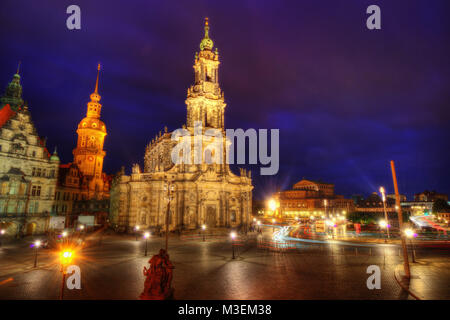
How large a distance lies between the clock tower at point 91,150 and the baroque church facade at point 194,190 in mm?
16109

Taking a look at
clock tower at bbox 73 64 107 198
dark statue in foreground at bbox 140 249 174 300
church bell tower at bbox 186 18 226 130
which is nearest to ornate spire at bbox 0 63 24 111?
clock tower at bbox 73 64 107 198

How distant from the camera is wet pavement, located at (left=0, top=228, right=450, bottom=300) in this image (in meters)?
12.2

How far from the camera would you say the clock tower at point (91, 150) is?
68.7 meters

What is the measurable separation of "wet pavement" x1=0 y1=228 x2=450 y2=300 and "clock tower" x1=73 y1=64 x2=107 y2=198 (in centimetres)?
4871

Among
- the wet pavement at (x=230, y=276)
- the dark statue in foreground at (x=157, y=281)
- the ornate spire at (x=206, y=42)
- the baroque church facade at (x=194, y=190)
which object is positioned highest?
the ornate spire at (x=206, y=42)

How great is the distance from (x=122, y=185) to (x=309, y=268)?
41998 mm

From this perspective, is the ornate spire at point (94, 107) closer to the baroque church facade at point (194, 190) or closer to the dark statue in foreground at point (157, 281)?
the baroque church facade at point (194, 190)

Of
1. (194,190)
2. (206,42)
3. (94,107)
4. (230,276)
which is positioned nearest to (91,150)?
(94,107)

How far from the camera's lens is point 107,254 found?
78.9 ft

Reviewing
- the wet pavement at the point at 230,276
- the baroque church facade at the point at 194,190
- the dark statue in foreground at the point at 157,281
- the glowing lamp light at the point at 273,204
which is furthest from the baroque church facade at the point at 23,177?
the glowing lamp light at the point at 273,204

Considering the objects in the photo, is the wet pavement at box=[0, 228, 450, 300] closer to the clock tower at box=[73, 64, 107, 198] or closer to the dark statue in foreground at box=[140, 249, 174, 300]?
the dark statue in foreground at box=[140, 249, 174, 300]

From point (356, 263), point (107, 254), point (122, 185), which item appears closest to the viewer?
point (356, 263)
